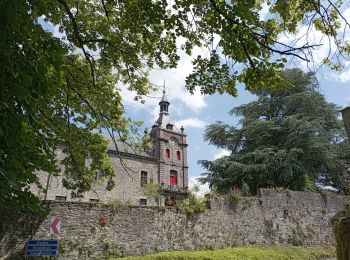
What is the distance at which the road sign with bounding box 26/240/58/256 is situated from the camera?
1009 cm

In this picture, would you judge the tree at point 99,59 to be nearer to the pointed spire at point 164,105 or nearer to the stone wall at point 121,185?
the stone wall at point 121,185

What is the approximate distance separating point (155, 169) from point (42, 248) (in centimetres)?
2361

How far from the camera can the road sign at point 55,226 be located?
10992 millimetres

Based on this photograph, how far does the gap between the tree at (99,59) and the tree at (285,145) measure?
13347 millimetres

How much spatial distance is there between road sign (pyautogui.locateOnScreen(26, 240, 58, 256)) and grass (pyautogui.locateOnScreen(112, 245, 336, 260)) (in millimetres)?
2581

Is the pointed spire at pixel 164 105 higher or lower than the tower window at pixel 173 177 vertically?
higher

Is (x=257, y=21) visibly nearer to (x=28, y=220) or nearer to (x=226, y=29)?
(x=226, y=29)

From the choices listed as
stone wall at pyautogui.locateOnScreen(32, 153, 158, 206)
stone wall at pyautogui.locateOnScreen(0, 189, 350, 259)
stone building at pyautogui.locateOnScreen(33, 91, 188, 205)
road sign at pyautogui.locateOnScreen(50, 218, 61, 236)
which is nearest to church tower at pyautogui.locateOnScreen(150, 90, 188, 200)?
stone building at pyautogui.locateOnScreen(33, 91, 188, 205)

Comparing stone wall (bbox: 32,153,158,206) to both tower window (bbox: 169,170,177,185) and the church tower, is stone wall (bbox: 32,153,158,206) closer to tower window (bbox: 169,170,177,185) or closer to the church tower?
the church tower

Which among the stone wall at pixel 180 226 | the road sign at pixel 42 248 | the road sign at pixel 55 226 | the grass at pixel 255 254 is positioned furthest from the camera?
the grass at pixel 255 254

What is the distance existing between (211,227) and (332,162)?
1080 centimetres

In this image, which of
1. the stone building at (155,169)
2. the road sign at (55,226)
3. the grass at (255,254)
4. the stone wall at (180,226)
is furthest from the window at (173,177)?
the road sign at (55,226)

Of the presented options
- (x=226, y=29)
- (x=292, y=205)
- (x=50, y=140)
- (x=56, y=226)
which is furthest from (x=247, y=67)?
(x=292, y=205)

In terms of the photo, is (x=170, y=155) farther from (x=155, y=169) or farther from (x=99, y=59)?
(x=99, y=59)
